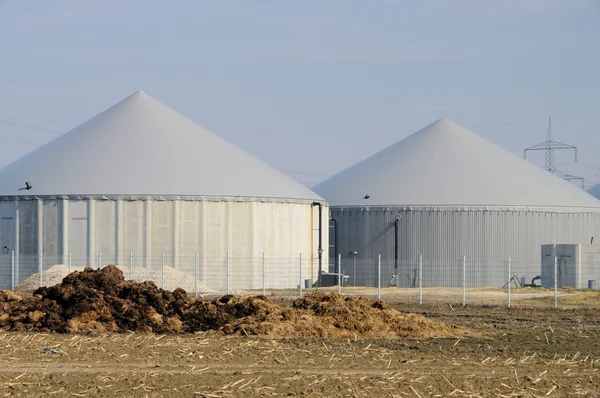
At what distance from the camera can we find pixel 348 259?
5728 centimetres

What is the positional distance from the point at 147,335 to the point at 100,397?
9.31m

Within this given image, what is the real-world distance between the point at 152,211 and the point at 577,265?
1930 centimetres

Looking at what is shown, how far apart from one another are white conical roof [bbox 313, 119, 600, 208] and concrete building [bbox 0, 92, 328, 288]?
24.1 ft

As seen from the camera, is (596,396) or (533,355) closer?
(596,396)

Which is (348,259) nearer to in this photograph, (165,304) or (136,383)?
(165,304)

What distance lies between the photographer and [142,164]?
49.8 meters

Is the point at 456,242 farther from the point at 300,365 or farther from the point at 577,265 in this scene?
the point at 300,365

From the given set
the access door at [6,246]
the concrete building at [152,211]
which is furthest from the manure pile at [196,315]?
the access door at [6,246]

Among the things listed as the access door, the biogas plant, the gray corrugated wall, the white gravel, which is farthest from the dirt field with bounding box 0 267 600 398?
the gray corrugated wall

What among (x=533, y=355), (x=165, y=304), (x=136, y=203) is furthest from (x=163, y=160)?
(x=533, y=355)

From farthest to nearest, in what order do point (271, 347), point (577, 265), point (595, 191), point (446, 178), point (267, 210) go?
point (595, 191)
point (446, 178)
point (267, 210)
point (577, 265)
point (271, 347)

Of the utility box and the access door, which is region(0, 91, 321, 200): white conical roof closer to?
the access door

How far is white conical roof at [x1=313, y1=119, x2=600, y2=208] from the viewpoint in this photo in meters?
57.2

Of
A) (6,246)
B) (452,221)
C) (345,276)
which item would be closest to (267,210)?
(345,276)
